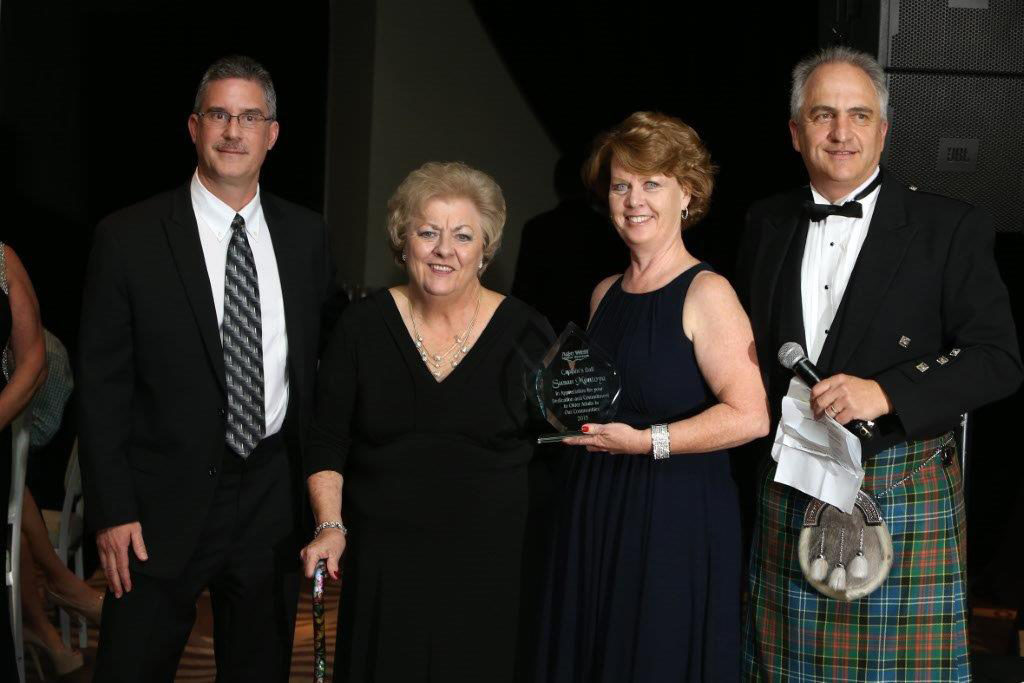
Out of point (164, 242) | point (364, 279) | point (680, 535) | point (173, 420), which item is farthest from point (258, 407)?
point (364, 279)

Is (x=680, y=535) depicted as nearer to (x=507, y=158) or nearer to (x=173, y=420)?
(x=173, y=420)

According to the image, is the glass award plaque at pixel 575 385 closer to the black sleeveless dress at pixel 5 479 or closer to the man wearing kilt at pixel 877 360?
the man wearing kilt at pixel 877 360

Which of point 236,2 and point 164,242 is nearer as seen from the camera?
point 164,242

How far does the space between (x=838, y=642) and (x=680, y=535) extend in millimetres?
405

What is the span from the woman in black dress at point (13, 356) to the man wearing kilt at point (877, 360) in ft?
5.69

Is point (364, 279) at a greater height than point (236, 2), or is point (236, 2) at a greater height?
point (236, 2)

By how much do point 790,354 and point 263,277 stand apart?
122 centimetres

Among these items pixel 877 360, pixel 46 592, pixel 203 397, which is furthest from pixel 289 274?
pixel 46 592

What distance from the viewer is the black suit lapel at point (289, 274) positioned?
274 centimetres

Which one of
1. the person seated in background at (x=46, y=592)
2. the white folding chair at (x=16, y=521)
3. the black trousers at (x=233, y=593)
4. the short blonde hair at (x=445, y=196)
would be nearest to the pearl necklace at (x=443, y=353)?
the short blonde hair at (x=445, y=196)

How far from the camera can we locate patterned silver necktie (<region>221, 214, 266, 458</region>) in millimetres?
2662

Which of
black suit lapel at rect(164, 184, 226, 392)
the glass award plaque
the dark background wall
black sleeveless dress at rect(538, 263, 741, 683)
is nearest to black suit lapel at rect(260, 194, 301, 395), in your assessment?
black suit lapel at rect(164, 184, 226, 392)

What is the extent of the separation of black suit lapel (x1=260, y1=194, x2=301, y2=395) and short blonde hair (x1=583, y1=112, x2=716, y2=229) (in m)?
0.77

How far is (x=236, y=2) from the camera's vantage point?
4.29m
